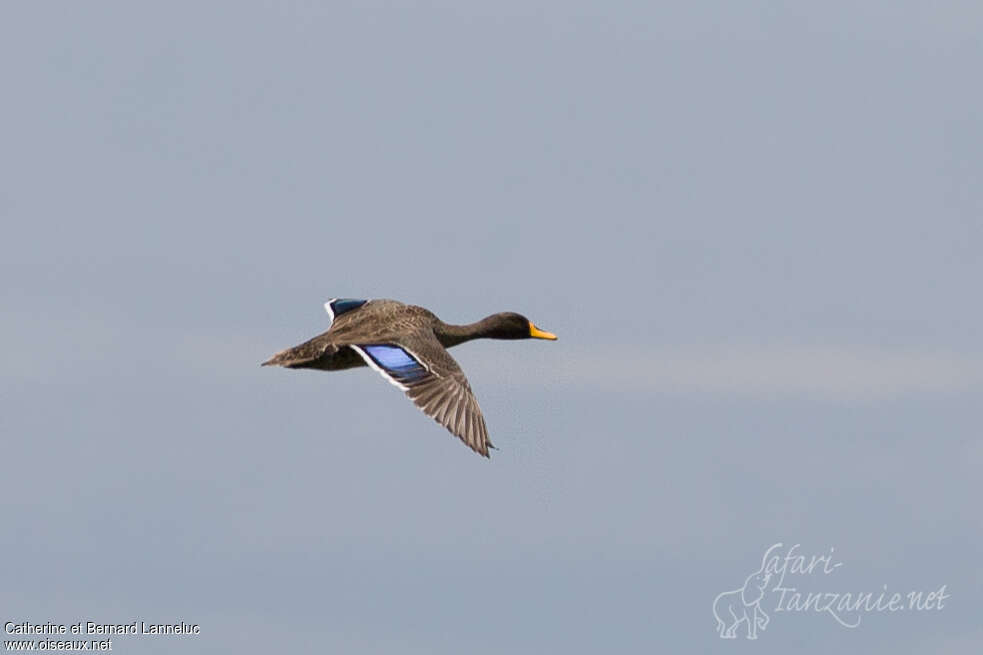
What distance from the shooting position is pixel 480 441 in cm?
4538

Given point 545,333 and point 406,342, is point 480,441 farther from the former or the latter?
point 545,333

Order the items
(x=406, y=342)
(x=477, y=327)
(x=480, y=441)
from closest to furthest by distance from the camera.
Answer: (x=480, y=441) → (x=406, y=342) → (x=477, y=327)

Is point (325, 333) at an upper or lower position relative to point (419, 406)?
upper

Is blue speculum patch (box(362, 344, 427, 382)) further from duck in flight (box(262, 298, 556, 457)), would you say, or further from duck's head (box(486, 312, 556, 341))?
duck's head (box(486, 312, 556, 341))

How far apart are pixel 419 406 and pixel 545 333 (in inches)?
432

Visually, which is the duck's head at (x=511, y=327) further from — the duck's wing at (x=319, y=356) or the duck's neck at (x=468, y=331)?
the duck's wing at (x=319, y=356)

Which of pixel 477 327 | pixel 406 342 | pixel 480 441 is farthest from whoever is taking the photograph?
pixel 477 327

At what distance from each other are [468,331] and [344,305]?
3265mm

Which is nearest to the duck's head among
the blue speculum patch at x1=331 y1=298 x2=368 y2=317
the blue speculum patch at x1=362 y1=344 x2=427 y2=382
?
the blue speculum patch at x1=331 y1=298 x2=368 y2=317

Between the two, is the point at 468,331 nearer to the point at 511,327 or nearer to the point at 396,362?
the point at 511,327

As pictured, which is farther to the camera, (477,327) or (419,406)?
(477,327)

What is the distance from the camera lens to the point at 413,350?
1950 inches

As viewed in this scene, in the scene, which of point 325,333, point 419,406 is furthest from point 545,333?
point 419,406

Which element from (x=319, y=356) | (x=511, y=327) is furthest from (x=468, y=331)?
(x=319, y=356)
